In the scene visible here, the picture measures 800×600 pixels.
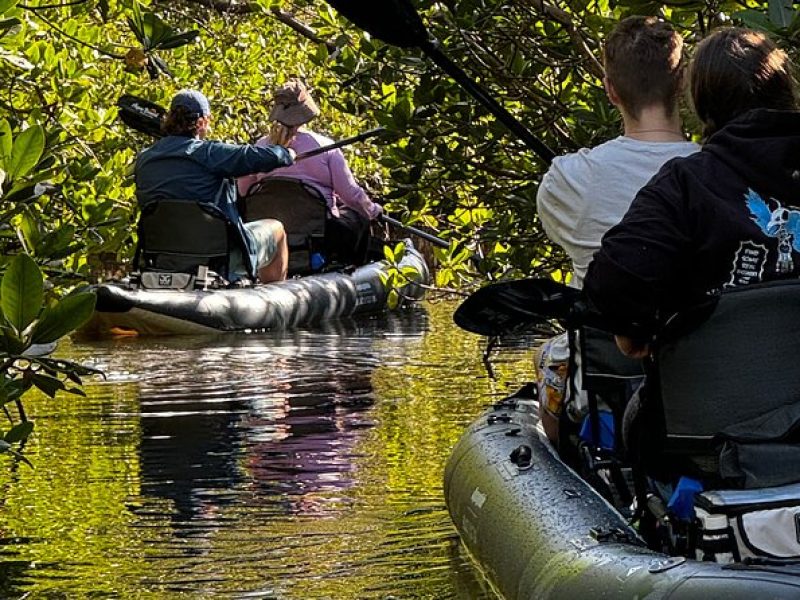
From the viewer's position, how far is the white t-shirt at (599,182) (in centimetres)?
512

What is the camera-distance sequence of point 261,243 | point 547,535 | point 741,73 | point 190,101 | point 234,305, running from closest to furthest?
point 741,73 < point 547,535 < point 190,101 < point 234,305 < point 261,243

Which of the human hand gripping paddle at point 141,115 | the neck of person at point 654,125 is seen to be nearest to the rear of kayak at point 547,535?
the neck of person at point 654,125

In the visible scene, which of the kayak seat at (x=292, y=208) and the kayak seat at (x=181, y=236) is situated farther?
the kayak seat at (x=292, y=208)

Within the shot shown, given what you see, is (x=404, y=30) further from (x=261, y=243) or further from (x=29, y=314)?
(x=261, y=243)

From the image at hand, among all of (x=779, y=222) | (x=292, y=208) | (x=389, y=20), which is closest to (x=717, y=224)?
(x=779, y=222)

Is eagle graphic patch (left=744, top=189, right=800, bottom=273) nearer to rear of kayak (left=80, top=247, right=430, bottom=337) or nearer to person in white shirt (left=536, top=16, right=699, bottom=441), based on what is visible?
person in white shirt (left=536, top=16, right=699, bottom=441)

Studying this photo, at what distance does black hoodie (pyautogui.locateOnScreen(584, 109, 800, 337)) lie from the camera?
403cm

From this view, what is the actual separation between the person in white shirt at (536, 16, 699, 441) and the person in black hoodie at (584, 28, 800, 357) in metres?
0.94

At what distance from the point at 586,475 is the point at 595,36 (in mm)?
2322

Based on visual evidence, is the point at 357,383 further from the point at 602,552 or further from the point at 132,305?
the point at 602,552

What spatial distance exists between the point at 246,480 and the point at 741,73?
3.58 m

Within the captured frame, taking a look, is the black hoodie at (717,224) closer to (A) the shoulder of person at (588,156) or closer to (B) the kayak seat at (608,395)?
(B) the kayak seat at (608,395)

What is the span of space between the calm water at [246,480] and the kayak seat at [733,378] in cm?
148

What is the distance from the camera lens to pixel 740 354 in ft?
13.4
